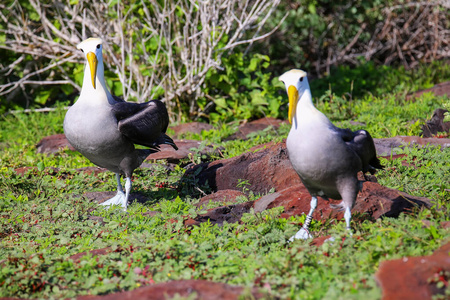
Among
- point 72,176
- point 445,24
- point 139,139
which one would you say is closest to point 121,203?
point 139,139

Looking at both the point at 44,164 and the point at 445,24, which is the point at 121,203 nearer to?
the point at 44,164

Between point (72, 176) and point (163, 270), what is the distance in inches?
137

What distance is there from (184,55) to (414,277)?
6.43m

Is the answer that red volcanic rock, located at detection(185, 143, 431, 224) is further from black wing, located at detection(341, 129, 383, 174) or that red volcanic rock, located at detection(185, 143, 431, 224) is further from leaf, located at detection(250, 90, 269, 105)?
leaf, located at detection(250, 90, 269, 105)

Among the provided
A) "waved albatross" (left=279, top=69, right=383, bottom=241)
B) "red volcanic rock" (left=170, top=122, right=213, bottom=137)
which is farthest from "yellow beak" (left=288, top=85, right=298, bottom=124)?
"red volcanic rock" (left=170, top=122, right=213, bottom=137)

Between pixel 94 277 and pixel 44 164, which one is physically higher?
Result: pixel 94 277

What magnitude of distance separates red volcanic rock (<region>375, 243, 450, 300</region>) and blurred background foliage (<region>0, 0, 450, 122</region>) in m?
5.40

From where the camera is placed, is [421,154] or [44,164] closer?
[421,154]

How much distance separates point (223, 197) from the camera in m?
5.60

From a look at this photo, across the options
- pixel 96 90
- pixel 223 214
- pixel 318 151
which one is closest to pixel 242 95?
pixel 96 90

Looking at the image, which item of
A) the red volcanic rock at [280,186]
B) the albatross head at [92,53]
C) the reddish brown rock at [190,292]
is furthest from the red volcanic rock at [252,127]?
the reddish brown rock at [190,292]

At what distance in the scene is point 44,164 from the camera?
744cm

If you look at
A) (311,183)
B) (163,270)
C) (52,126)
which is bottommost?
(52,126)

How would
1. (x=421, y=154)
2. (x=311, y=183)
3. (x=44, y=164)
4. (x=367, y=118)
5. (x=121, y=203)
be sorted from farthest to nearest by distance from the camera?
(x=367, y=118) → (x=44, y=164) → (x=421, y=154) → (x=121, y=203) → (x=311, y=183)
